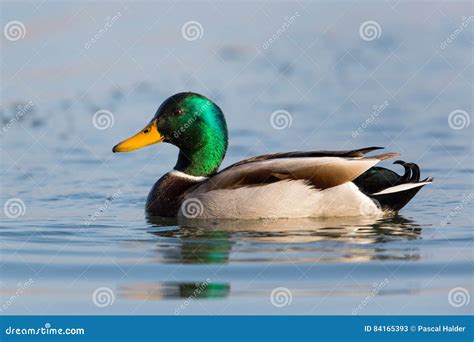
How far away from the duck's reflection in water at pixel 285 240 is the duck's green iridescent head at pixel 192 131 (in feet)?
2.97

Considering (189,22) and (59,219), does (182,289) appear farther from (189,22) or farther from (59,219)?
(189,22)

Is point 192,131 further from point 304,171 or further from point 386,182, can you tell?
point 386,182

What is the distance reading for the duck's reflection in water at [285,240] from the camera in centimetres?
1038

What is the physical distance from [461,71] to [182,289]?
1261 cm

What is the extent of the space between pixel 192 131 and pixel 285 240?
2.47 m

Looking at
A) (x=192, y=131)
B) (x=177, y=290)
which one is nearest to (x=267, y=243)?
(x=177, y=290)

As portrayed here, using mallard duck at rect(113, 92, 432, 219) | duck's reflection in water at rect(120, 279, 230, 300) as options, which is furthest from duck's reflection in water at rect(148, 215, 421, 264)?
duck's reflection in water at rect(120, 279, 230, 300)

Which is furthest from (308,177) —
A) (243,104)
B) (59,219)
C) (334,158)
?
(243,104)

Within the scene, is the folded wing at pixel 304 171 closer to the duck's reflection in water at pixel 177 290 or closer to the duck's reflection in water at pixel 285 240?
the duck's reflection in water at pixel 285 240

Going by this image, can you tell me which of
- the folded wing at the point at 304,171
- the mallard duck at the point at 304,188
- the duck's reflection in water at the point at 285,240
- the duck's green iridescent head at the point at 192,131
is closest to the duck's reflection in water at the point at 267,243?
the duck's reflection in water at the point at 285,240

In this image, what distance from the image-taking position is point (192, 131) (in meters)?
13.1

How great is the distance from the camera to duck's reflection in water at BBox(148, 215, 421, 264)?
A: 34.0 ft

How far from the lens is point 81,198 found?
14383 mm

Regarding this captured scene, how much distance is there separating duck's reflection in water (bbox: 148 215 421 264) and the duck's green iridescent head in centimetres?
90
